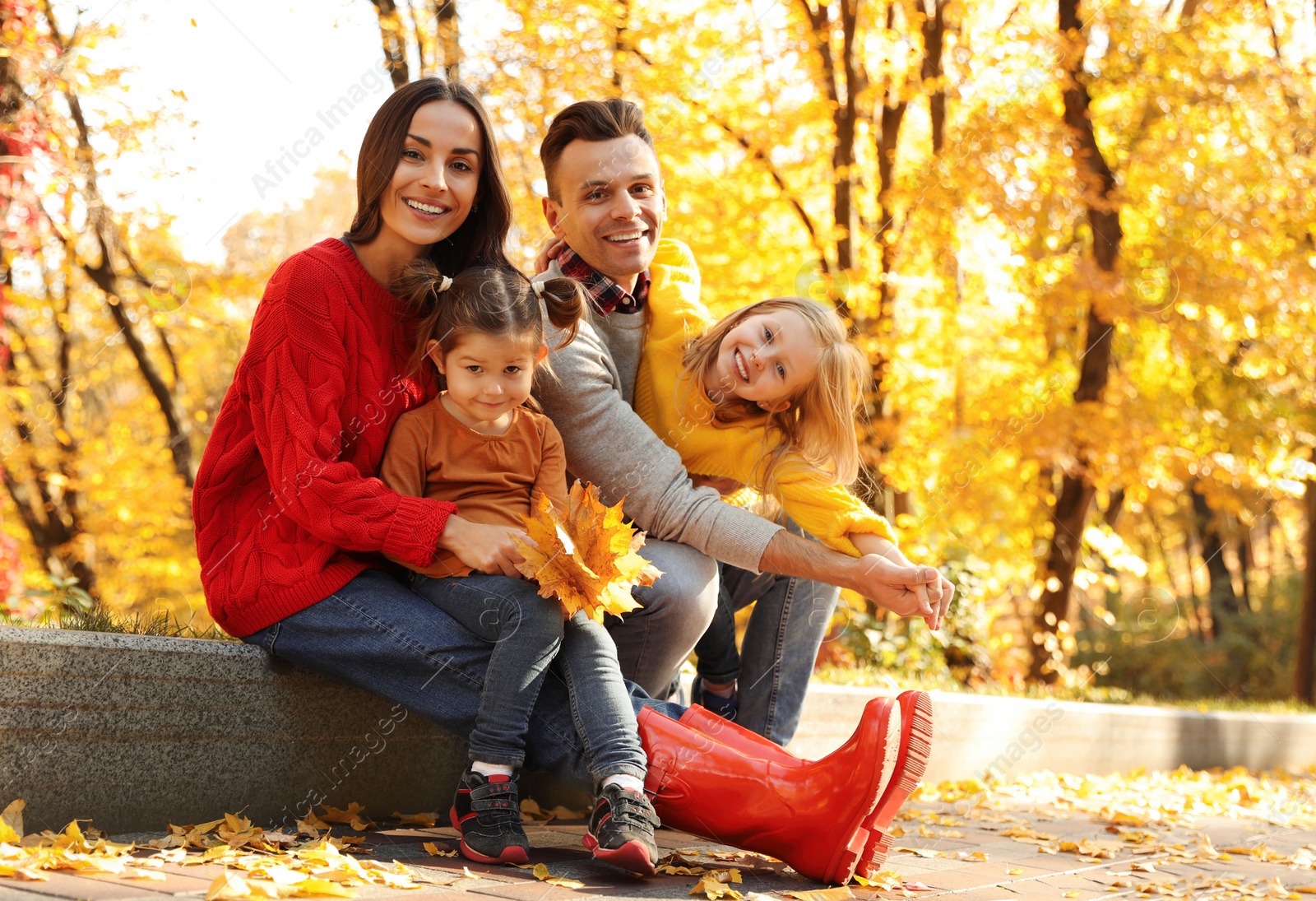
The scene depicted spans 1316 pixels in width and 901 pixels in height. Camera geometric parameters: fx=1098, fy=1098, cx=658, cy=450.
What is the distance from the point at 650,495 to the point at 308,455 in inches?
33.7

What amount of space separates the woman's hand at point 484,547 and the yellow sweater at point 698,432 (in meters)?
0.76

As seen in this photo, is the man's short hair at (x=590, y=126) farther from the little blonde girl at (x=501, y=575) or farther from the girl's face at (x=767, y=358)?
the girl's face at (x=767, y=358)

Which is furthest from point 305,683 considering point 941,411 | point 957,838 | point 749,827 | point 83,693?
point 941,411

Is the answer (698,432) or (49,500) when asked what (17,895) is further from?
(49,500)

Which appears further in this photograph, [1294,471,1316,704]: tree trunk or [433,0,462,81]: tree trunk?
[1294,471,1316,704]: tree trunk

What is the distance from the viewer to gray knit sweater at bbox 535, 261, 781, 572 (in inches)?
109

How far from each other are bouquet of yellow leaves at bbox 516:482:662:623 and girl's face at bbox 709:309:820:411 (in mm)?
700

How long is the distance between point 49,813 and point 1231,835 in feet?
12.7

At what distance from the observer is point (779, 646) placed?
3.20 m

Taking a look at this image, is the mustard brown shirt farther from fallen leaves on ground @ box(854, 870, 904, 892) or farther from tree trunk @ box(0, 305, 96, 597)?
tree trunk @ box(0, 305, 96, 597)

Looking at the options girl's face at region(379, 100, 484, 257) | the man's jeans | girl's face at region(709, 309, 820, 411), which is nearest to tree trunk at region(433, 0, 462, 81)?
girl's face at region(379, 100, 484, 257)

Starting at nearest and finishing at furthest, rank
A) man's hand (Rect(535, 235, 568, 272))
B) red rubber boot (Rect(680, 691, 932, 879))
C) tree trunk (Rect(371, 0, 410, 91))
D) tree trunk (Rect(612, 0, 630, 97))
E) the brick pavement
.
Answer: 1. the brick pavement
2. red rubber boot (Rect(680, 691, 932, 879))
3. man's hand (Rect(535, 235, 568, 272))
4. tree trunk (Rect(371, 0, 410, 91))
5. tree trunk (Rect(612, 0, 630, 97))

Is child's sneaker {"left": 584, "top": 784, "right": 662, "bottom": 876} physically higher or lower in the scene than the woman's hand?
lower

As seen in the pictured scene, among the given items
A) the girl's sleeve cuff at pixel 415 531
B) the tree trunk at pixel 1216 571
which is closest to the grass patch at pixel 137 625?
the girl's sleeve cuff at pixel 415 531
